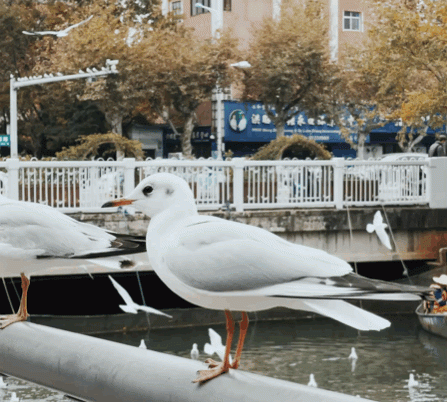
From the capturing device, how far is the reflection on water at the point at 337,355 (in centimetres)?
1305

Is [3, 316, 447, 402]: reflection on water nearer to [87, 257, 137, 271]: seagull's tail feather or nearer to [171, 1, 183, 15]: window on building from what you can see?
[87, 257, 137, 271]: seagull's tail feather

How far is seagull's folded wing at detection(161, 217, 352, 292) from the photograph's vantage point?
2330mm

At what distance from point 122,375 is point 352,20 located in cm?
4005

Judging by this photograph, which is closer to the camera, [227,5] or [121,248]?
[121,248]

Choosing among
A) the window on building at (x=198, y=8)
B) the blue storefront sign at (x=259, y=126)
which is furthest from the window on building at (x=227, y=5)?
the blue storefront sign at (x=259, y=126)

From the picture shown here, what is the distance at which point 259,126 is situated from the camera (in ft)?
126

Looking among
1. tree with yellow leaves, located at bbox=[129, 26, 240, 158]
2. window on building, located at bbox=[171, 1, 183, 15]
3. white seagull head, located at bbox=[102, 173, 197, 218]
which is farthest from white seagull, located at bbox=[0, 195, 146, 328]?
window on building, located at bbox=[171, 1, 183, 15]

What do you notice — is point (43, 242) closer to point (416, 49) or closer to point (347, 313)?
point (347, 313)

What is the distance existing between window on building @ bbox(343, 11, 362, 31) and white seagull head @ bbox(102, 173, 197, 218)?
1547 inches

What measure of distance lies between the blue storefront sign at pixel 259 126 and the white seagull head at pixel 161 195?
3408 cm

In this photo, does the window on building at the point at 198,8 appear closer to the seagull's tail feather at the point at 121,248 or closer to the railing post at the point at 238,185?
the railing post at the point at 238,185

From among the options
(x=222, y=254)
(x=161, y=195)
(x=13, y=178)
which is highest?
(x=161, y=195)

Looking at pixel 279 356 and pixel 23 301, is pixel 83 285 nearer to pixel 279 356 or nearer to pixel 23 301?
pixel 279 356

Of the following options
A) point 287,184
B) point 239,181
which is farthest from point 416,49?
point 239,181
